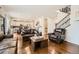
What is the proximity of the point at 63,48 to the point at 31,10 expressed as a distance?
3.23 ft

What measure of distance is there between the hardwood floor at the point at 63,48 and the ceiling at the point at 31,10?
0.62m

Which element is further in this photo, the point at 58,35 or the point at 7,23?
the point at 58,35

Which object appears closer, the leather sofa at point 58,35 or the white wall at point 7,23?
the white wall at point 7,23

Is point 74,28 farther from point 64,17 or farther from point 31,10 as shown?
point 31,10

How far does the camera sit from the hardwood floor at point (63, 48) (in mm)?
2000

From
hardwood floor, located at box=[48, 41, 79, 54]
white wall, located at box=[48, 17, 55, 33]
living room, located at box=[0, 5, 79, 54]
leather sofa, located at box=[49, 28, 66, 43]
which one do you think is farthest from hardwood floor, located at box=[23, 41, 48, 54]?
white wall, located at box=[48, 17, 55, 33]

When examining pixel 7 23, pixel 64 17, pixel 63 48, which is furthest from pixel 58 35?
pixel 7 23

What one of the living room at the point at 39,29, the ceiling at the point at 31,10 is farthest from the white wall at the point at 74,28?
the ceiling at the point at 31,10

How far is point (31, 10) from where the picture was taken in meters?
2.00

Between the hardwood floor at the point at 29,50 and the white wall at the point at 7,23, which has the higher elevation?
the white wall at the point at 7,23

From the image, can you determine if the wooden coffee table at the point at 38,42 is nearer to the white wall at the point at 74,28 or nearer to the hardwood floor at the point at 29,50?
the hardwood floor at the point at 29,50

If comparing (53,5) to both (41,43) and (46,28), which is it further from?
(41,43)
